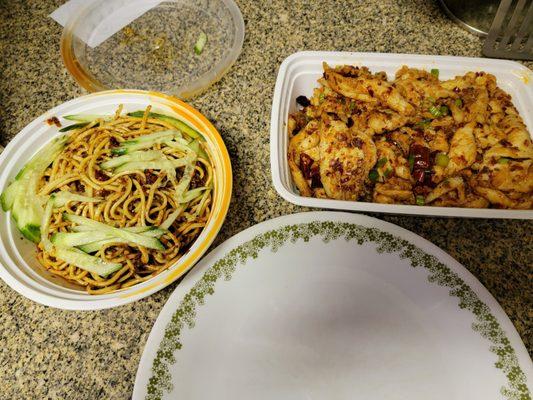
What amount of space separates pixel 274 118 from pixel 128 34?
0.92 m

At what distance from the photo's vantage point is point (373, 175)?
1319 millimetres

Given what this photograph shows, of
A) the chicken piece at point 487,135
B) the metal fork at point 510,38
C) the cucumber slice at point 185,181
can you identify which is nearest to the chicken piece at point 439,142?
the chicken piece at point 487,135

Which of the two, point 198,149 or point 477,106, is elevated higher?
point 477,106

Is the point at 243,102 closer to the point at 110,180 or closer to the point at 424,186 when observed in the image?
the point at 110,180

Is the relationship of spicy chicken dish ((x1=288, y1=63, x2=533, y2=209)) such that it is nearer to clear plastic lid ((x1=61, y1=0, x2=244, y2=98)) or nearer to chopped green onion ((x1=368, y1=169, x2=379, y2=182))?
chopped green onion ((x1=368, y1=169, x2=379, y2=182))

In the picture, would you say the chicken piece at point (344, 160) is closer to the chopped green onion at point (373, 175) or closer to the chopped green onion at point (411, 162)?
the chopped green onion at point (373, 175)

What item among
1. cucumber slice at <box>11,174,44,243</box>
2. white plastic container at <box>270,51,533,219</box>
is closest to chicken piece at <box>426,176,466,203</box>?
white plastic container at <box>270,51,533,219</box>

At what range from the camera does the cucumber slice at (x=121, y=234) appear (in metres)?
1.15

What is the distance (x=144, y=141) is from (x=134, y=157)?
0.06 m

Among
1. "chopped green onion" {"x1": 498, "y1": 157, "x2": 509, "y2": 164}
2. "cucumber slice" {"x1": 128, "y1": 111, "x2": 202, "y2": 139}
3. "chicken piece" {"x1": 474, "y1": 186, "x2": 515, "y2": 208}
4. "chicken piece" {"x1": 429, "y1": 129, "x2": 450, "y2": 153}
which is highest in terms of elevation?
"chopped green onion" {"x1": 498, "y1": 157, "x2": 509, "y2": 164}

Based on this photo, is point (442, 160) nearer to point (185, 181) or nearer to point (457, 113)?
point (457, 113)

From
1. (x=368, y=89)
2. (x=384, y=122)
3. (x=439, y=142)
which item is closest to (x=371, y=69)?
(x=368, y=89)

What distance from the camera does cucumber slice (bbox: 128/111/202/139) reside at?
1.30 meters

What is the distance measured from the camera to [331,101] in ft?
4.71
